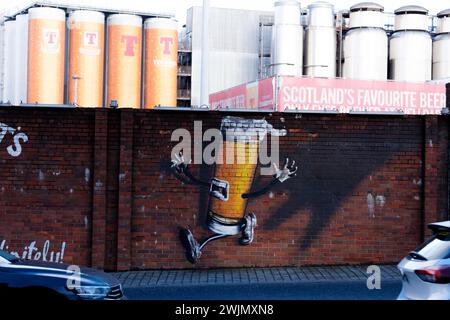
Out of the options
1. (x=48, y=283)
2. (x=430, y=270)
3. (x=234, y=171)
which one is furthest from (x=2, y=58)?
(x=430, y=270)

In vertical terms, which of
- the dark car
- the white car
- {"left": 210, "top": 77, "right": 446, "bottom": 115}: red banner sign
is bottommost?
the dark car

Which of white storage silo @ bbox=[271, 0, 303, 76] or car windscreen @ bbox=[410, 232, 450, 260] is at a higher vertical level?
white storage silo @ bbox=[271, 0, 303, 76]

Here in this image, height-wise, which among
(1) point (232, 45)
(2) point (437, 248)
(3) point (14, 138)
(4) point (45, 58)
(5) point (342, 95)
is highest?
(1) point (232, 45)

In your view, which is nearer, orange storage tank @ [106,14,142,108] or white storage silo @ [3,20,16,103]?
orange storage tank @ [106,14,142,108]

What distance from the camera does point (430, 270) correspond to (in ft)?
21.9

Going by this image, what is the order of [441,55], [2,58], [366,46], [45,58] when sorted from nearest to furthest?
[366,46] < [441,55] < [45,58] < [2,58]

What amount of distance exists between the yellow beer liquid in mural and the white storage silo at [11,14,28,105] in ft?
128

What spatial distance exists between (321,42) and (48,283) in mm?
39335

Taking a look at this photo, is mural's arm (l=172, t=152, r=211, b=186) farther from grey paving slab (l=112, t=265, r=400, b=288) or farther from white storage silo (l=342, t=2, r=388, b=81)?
white storage silo (l=342, t=2, r=388, b=81)

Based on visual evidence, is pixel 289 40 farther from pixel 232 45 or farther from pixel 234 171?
pixel 234 171

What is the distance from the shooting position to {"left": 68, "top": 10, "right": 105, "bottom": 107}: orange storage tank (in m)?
49.3

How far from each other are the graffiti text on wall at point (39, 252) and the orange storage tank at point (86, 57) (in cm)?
3649

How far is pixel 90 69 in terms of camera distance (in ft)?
163

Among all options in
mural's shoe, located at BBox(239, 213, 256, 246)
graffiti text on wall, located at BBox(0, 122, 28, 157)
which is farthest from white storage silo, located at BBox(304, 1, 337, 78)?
graffiti text on wall, located at BBox(0, 122, 28, 157)
